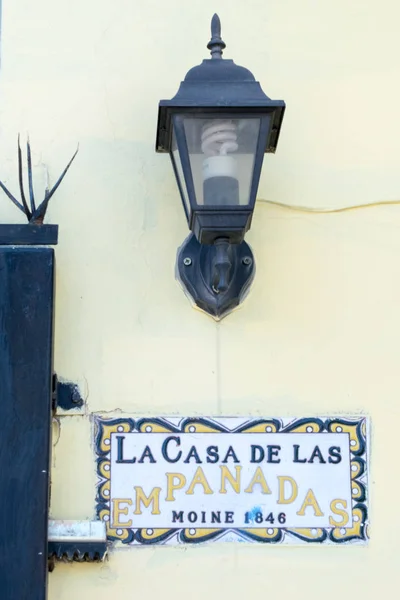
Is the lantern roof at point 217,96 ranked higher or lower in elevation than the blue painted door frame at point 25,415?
higher

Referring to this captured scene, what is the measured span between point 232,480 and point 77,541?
0.43 m

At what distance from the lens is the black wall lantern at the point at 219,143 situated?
8.05ft

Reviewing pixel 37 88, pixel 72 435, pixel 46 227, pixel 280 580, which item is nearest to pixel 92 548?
pixel 72 435

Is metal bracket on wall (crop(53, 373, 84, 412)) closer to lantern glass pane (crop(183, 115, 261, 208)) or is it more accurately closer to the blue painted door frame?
the blue painted door frame

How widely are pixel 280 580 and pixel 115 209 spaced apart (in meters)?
1.10

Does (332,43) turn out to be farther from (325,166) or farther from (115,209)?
(115,209)

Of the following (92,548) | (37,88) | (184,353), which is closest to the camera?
(92,548)

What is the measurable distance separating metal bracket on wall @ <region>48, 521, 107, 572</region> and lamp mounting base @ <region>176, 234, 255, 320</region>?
65cm

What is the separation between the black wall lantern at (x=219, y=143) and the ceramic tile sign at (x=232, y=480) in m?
0.42

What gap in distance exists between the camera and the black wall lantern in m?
2.46

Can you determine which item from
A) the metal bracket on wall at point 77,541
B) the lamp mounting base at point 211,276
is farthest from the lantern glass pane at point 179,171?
the metal bracket on wall at point 77,541

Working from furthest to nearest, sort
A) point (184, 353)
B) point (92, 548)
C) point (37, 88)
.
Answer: point (37, 88)
point (184, 353)
point (92, 548)

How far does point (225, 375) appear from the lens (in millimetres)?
2670

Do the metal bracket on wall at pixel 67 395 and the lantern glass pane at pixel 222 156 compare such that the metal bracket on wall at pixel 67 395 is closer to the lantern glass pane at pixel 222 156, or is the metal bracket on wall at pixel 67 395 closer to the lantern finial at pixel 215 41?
the lantern glass pane at pixel 222 156
